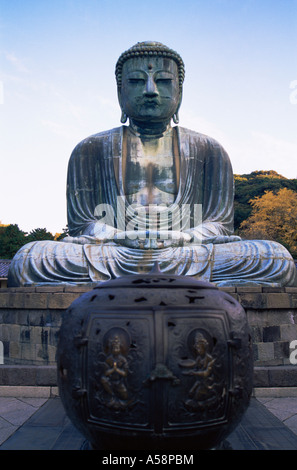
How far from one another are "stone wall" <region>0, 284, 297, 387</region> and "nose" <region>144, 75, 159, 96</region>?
333cm

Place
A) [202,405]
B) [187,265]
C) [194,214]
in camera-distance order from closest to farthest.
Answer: [202,405] < [187,265] < [194,214]

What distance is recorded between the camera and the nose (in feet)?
20.4

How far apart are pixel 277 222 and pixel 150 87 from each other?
20329 millimetres

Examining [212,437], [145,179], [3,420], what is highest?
[145,179]

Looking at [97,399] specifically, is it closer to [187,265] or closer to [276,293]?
[276,293]

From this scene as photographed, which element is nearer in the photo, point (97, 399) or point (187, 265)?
point (97, 399)

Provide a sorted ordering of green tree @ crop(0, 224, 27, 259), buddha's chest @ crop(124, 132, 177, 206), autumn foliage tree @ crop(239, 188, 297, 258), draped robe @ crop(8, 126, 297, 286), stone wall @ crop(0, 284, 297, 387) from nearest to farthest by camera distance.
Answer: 1. stone wall @ crop(0, 284, 297, 387)
2. draped robe @ crop(8, 126, 297, 286)
3. buddha's chest @ crop(124, 132, 177, 206)
4. green tree @ crop(0, 224, 27, 259)
5. autumn foliage tree @ crop(239, 188, 297, 258)

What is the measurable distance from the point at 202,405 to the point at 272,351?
264cm

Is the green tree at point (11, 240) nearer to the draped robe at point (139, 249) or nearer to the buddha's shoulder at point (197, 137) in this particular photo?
the draped robe at point (139, 249)

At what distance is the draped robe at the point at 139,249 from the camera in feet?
17.4

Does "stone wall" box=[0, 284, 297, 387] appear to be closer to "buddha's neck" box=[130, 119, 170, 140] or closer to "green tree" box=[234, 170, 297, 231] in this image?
"buddha's neck" box=[130, 119, 170, 140]

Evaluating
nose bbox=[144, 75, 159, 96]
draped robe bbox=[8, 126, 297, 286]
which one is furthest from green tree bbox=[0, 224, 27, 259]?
nose bbox=[144, 75, 159, 96]

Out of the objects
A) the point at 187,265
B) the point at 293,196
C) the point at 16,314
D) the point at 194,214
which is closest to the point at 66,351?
the point at 16,314

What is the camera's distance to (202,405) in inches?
81.2
